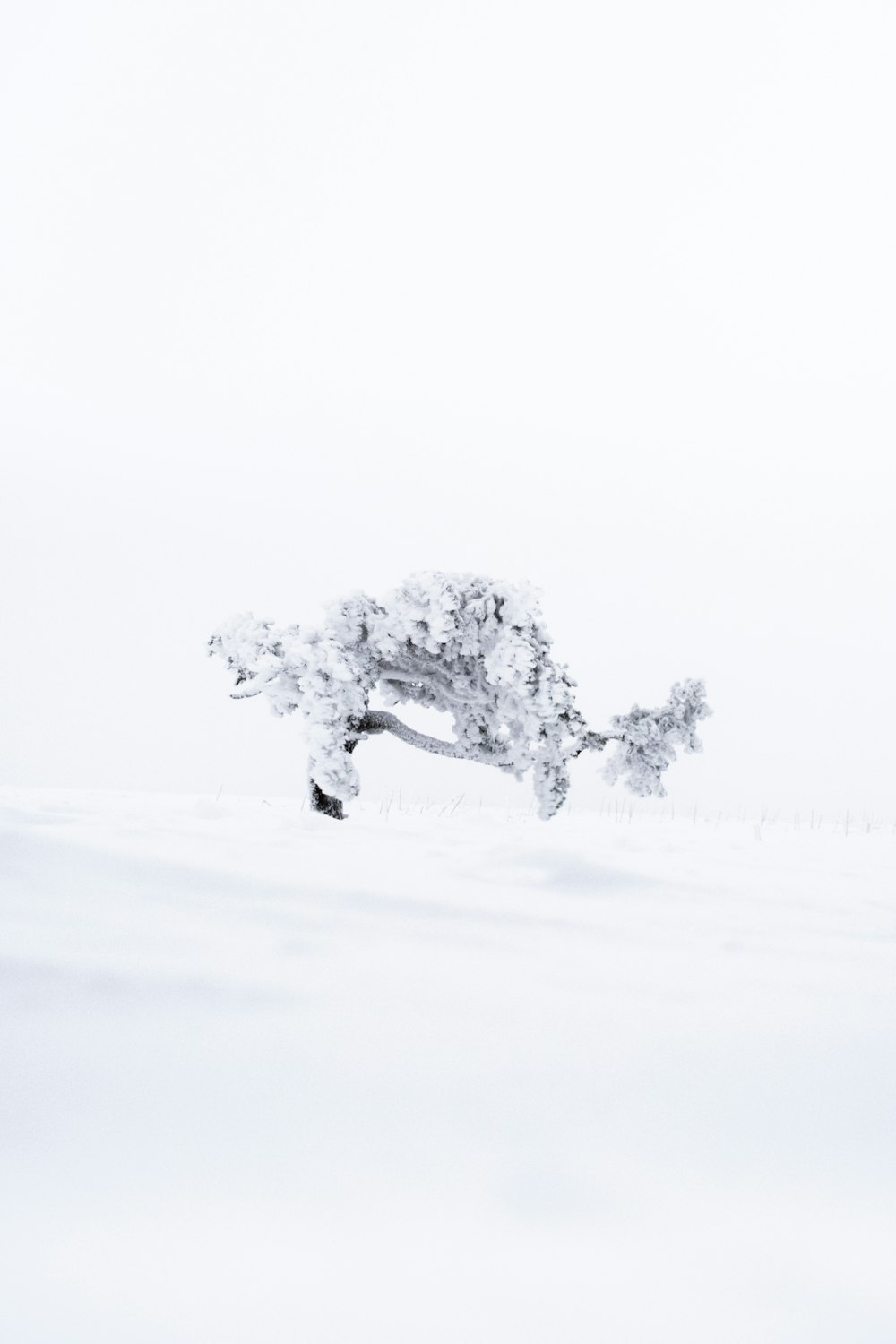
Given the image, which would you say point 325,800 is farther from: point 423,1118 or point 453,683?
point 423,1118

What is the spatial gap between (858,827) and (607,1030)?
26.0 ft

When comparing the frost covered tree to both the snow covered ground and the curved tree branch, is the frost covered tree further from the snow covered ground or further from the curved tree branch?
the snow covered ground

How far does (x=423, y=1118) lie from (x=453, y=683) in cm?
578

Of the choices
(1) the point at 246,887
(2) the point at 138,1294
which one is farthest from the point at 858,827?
(2) the point at 138,1294

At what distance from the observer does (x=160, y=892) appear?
2121mm

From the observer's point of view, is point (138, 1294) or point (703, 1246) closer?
point (138, 1294)

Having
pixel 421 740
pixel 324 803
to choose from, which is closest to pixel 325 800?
pixel 324 803

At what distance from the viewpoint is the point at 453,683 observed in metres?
6.97

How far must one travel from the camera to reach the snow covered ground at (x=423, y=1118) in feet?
2.90

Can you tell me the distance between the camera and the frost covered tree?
6191mm

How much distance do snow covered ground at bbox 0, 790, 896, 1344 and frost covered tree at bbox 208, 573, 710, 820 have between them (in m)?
3.89

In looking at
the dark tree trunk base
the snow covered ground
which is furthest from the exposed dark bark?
the snow covered ground

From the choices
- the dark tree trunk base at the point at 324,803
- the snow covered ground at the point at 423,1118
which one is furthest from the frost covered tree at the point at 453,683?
the snow covered ground at the point at 423,1118

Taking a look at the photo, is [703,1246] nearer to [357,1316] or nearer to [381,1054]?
[357,1316]
